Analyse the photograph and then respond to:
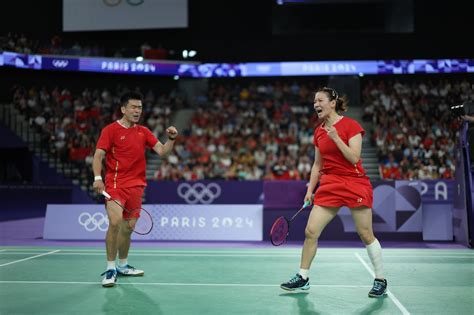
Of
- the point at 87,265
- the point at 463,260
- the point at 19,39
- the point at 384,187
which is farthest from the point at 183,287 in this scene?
the point at 19,39

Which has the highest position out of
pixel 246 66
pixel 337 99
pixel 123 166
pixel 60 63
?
pixel 60 63

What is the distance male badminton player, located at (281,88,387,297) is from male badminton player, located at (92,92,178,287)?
1.60 metres

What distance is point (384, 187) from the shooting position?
10.2 metres

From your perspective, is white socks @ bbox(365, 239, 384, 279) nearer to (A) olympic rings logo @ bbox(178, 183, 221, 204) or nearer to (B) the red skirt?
(B) the red skirt

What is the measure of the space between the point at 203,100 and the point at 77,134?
5.91 meters

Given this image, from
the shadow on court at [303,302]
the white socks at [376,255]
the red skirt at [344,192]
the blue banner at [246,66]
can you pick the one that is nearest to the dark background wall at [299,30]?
the blue banner at [246,66]

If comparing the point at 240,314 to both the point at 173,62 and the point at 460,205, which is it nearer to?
the point at 460,205

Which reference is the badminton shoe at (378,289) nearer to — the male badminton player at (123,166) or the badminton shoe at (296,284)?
the badminton shoe at (296,284)

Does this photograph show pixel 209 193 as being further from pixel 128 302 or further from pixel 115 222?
pixel 128 302

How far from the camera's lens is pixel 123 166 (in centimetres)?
577

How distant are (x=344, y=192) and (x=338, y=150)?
39 centimetres

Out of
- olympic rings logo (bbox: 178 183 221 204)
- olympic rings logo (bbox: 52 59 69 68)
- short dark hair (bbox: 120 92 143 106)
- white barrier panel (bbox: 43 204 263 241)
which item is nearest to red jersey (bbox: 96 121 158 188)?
→ short dark hair (bbox: 120 92 143 106)

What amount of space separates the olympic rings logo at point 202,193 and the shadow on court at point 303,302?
38.5ft

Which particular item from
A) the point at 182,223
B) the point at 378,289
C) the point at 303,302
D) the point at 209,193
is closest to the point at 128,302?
the point at 303,302
